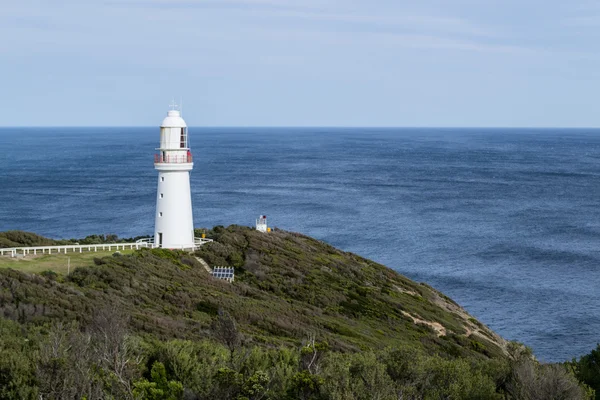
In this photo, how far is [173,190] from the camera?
37.1 meters

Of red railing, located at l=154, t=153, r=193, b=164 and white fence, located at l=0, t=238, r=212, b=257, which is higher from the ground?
red railing, located at l=154, t=153, r=193, b=164

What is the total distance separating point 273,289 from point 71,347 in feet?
58.5

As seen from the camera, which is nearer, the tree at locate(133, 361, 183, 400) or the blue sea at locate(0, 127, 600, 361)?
the tree at locate(133, 361, 183, 400)

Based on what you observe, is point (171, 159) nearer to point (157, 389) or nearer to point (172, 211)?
point (172, 211)

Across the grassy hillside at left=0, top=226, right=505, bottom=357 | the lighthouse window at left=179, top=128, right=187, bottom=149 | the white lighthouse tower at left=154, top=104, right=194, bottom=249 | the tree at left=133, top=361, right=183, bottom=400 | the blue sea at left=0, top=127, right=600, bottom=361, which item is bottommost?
the blue sea at left=0, top=127, right=600, bottom=361

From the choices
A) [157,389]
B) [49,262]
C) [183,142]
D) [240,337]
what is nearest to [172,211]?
[183,142]

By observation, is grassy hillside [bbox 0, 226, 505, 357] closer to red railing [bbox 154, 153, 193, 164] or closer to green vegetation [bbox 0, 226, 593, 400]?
green vegetation [bbox 0, 226, 593, 400]

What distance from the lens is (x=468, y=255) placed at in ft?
192

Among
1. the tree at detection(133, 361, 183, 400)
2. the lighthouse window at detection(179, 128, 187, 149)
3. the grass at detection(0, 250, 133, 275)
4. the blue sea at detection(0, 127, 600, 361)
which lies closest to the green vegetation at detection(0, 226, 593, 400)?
the tree at detection(133, 361, 183, 400)

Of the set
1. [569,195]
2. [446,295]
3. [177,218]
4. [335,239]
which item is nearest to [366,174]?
[569,195]

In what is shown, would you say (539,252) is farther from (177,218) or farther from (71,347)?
(71,347)
